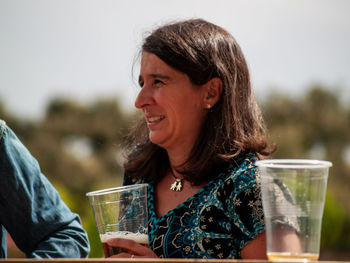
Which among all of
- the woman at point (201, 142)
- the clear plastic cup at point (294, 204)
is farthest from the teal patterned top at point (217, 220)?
the clear plastic cup at point (294, 204)

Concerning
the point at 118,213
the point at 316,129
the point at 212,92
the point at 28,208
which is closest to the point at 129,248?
the point at 118,213

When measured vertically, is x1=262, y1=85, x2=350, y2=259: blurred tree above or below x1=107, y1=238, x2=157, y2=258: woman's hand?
below

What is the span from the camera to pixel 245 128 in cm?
238

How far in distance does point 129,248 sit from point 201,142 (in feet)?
2.44

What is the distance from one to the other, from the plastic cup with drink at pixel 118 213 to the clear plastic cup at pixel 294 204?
59 centimetres

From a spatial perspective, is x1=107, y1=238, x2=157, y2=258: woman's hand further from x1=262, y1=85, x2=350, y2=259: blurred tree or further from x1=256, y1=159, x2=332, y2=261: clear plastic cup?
x1=262, y1=85, x2=350, y2=259: blurred tree

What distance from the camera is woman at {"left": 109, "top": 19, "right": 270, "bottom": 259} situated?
6.70ft

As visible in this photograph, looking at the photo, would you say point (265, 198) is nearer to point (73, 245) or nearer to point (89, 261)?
point (89, 261)

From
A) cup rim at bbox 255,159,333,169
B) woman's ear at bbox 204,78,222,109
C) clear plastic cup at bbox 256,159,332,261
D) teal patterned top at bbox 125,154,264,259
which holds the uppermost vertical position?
woman's ear at bbox 204,78,222,109

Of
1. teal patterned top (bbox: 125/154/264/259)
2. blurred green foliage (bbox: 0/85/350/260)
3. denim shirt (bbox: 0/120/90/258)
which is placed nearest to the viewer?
teal patterned top (bbox: 125/154/264/259)

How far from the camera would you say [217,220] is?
81.4 inches

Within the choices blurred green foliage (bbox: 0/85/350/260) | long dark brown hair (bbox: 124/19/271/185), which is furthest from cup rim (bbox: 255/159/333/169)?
blurred green foliage (bbox: 0/85/350/260)

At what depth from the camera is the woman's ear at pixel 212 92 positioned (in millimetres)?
2352

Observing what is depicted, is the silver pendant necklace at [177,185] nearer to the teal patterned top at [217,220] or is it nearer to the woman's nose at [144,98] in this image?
the teal patterned top at [217,220]
